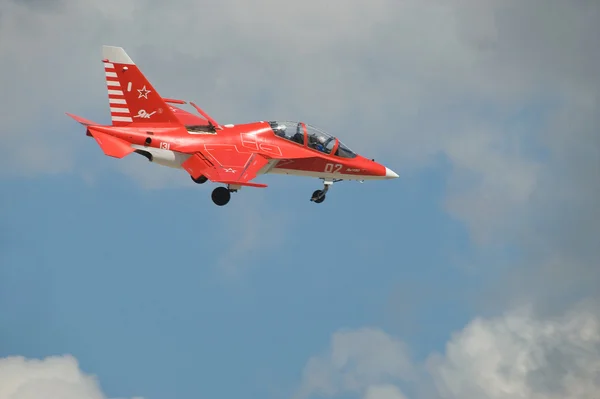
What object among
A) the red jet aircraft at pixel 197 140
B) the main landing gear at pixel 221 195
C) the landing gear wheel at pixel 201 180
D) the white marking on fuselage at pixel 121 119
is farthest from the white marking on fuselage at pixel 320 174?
the white marking on fuselage at pixel 121 119

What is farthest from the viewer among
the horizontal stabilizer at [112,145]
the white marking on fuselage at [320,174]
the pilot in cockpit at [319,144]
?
the pilot in cockpit at [319,144]

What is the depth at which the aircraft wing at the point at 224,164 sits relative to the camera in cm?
7625

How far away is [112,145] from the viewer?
7788cm

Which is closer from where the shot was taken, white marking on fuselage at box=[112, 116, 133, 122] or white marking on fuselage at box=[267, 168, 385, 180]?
white marking on fuselage at box=[112, 116, 133, 122]

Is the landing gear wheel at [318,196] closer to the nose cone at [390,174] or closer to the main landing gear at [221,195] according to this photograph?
the nose cone at [390,174]

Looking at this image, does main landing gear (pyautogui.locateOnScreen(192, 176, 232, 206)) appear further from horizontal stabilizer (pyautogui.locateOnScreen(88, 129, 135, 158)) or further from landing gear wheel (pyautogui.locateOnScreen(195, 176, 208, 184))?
horizontal stabilizer (pyautogui.locateOnScreen(88, 129, 135, 158))

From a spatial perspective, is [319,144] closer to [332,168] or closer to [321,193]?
[332,168]

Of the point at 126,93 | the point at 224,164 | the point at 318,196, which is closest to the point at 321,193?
the point at 318,196

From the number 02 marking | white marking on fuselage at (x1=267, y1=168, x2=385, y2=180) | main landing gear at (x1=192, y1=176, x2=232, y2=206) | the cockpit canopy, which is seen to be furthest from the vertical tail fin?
the number 02 marking

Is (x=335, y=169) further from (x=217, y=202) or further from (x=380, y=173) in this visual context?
(x=217, y=202)

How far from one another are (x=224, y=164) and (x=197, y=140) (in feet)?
8.87

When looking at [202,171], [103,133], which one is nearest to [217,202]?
[202,171]

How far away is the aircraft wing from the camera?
250 ft

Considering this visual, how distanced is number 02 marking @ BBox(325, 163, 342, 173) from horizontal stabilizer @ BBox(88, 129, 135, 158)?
1263cm
